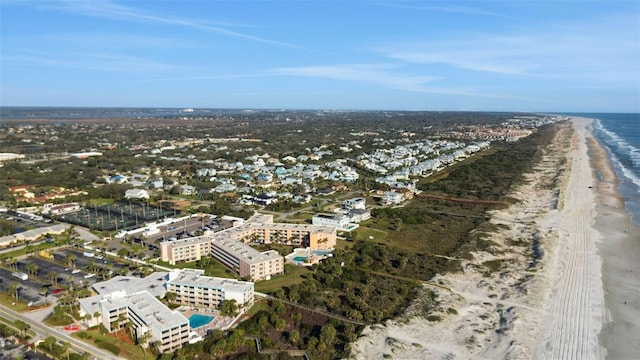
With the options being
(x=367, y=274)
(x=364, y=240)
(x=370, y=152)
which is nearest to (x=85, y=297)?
(x=367, y=274)

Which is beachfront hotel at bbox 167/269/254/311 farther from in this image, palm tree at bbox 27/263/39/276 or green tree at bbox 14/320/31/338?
palm tree at bbox 27/263/39/276

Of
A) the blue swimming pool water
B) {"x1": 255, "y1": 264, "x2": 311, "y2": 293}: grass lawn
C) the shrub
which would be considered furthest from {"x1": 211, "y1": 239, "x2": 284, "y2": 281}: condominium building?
the shrub

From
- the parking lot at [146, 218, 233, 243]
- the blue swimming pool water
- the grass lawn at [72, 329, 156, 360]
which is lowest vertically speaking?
the grass lawn at [72, 329, 156, 360]

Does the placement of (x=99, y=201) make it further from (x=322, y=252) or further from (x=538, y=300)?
(x=538, y=300)

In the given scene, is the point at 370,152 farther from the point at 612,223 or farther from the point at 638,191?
the point at 612,223

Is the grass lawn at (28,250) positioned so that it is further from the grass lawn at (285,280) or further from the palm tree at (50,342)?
the grass lawn at (285,280)

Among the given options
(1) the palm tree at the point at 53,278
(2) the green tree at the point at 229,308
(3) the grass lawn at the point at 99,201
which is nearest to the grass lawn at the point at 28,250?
(1) the palm tree at the point at 53,278
